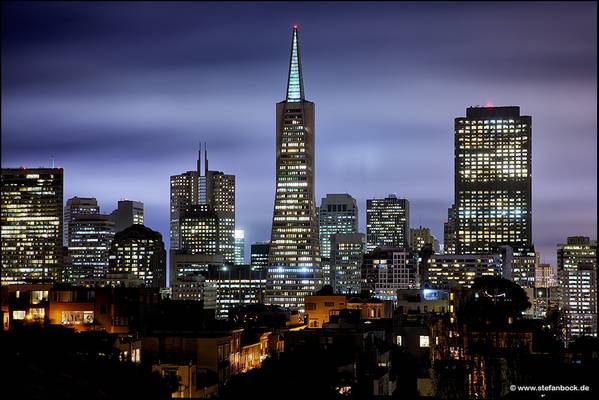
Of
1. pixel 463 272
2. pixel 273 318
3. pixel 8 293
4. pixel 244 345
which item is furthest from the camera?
pixel 463 272

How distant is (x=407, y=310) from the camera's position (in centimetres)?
10838

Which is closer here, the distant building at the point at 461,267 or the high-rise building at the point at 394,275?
the distant building at the point at 461,267

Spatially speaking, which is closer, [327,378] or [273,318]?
[327,378]

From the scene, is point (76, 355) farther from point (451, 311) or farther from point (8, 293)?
point (451, 311)

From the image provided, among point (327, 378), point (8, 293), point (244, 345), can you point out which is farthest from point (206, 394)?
point (8, 293)

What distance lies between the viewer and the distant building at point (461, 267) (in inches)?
7456

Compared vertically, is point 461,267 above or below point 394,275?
above

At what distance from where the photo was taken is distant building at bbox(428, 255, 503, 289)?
189 metres

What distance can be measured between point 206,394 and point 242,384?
23.3 ft

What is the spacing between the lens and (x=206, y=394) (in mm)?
53531

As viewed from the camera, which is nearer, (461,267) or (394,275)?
(461,267)

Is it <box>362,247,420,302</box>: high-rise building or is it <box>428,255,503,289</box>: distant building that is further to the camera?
<box>362,247,420,302</box>: high-rise building

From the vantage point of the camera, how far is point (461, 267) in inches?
7534

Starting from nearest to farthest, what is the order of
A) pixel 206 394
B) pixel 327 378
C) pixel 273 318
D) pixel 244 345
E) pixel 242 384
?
pixel 242 384 → pixel 327 378 → pixel 206 394 → pixel 244 345 → pixel 273 318
